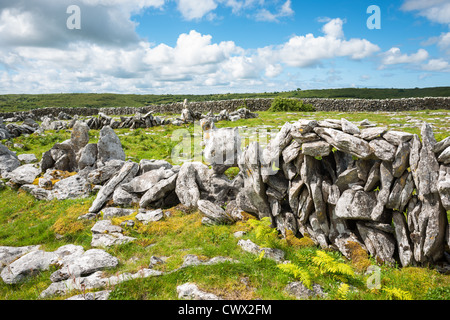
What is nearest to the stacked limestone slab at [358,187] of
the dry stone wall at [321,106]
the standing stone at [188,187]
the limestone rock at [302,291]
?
the limestone rock at [302,291]

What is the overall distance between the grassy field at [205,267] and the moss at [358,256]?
3cm

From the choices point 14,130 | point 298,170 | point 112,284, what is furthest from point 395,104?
point 14,130

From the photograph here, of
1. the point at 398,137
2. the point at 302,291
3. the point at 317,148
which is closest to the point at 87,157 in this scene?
the point at 317,148

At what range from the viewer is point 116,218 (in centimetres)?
1222

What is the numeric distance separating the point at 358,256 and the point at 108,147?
16.3 meters

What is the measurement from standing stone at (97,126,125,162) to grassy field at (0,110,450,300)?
4.21m

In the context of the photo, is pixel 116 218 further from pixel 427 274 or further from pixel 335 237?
pixel 427 274

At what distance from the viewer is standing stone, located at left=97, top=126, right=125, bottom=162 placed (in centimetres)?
1802

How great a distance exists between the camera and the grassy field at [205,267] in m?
7.10

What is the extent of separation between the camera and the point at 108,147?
714 inches

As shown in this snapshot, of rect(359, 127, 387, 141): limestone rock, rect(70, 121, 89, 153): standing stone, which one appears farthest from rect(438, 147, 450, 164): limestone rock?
rect(70, 121, 89, 153): standing stone

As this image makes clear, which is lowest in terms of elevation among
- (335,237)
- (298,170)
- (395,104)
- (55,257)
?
(55,257)
